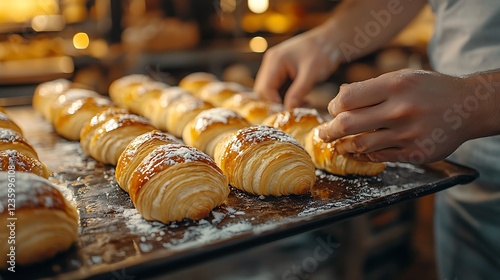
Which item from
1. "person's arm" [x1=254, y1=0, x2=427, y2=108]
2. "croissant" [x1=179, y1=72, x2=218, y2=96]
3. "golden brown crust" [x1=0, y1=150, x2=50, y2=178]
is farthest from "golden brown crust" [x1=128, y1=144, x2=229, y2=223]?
"croissant" [x1=179, y1=72, x2=218, y2=96]

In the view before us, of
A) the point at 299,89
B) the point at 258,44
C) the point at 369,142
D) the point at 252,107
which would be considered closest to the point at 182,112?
the point at 252,107

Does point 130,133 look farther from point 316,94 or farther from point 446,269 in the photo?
point 316,94

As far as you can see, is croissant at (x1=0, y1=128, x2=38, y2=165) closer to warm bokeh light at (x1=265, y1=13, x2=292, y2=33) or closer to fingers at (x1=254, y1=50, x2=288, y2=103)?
fingers at (x1=254, y1=50, x2=288, y2=103)

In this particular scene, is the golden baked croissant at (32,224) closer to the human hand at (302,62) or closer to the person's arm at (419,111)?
the person's arm at (419,111)

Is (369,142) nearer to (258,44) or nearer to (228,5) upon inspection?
(258,44)

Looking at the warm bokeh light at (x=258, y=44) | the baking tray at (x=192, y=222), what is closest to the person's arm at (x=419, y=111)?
the baking tray at (x=192, y=222)

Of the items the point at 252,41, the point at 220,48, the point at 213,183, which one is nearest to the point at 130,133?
the point at 213,183
